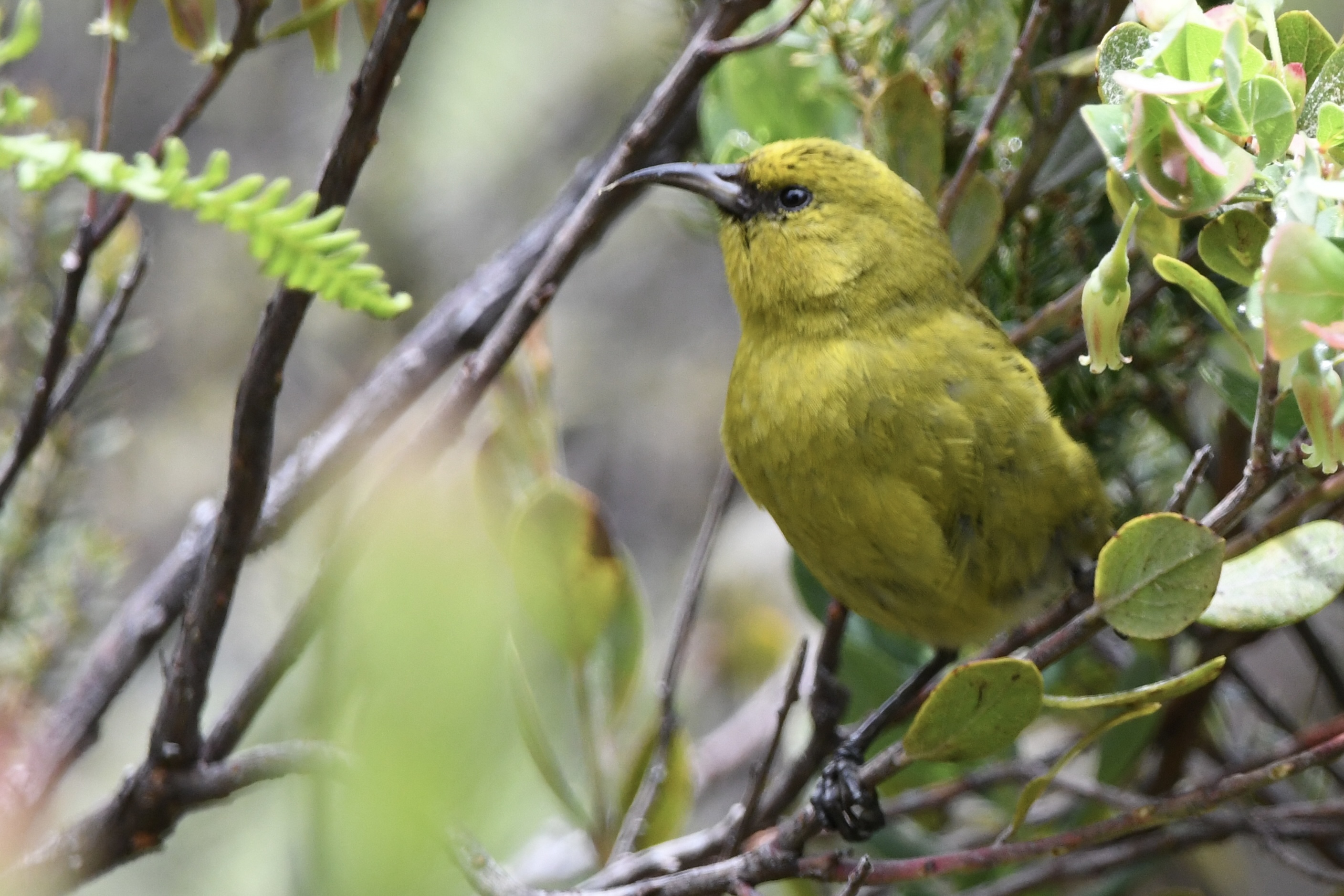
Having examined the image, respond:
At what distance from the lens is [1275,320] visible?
1.96 feet

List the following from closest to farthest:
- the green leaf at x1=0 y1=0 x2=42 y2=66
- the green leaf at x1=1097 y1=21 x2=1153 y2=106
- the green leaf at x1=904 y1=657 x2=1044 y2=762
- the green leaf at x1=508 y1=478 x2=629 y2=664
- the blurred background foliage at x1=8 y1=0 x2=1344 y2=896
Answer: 1. the blurred background foliage at x1=8 y1=0 x2=1344 y2=896
2. the green leaf at x1=0 y1=0 x2=42 y2=66
3. the green leaf at x1=1097 y1=21 x2=1153 y2=106
4. the green leaf at x1=904 y1=657 x2=1044 y2=762
5. the green leaf at x1=508 y1=478 x2=629 y2=664

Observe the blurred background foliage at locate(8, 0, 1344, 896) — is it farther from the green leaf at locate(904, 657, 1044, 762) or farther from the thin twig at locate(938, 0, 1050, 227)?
the green leaf at locate(904, 657, 1044, 762)

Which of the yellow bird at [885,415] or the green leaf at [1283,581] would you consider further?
the yellow bird at [885,415]

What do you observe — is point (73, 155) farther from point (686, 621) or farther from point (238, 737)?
point (686, 621)

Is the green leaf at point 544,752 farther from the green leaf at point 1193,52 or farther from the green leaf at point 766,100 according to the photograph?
the green leaf at point 1193,52

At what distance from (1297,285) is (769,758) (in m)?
0.65

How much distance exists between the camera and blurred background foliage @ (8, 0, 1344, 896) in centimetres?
28

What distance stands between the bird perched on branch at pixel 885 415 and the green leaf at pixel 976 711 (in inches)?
12.0

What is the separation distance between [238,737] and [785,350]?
2.22ft

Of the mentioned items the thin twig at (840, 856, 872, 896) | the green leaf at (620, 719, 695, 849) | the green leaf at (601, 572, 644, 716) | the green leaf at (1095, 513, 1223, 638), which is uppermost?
the green leaf at (1095, 513, 1223, 638)

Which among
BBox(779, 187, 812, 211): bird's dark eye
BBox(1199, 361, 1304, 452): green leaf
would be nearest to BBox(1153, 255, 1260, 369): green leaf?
BBox(1199, 361, 1304, 452): green leaf

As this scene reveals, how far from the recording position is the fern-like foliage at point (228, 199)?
569 millimetres

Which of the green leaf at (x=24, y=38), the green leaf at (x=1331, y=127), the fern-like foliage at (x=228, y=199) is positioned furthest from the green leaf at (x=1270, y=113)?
the green leaf at (x=24, y=38)

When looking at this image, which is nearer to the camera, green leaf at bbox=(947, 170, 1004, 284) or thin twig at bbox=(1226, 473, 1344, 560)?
thin twig at bbox=(1226, 473, 1344, 560)
